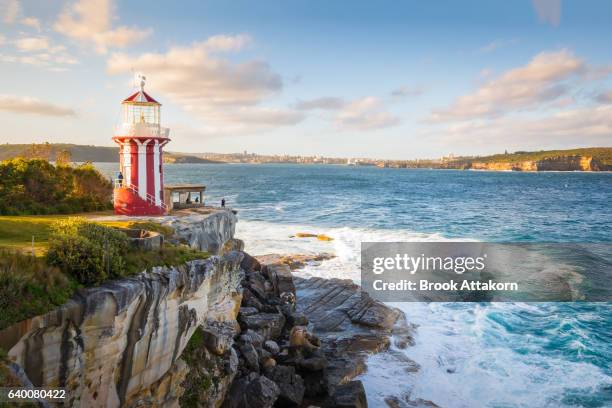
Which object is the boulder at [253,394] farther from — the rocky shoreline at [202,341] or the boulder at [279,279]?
the boulder at [279,279]

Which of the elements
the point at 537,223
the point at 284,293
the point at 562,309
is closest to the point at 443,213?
the point at 537,223

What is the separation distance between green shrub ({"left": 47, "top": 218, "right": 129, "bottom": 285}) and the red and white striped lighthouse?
9009mm

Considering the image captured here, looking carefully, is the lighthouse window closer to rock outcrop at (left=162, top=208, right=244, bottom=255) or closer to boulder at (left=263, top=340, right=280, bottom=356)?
rock outcrop at (left=162, top=208, right=244, bottom=255)

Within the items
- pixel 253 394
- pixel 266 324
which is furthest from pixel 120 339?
pixel 266 324

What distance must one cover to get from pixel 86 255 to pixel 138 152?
35.3 feet

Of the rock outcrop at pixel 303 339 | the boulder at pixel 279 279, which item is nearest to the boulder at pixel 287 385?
the rock outcrop at pixel 303 339

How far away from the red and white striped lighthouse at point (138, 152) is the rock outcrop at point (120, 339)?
8.20 meters

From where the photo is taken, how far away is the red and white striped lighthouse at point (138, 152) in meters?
19.3

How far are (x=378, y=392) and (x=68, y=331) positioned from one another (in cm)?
1036

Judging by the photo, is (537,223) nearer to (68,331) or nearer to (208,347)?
(208,347)

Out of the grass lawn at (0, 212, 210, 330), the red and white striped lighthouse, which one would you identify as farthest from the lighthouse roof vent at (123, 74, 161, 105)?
the grass lawn at (0, 212, 210, 330)

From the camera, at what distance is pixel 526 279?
27.2 meters

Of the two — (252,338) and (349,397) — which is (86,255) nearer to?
(252,338)

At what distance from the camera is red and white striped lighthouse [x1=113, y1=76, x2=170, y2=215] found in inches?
758
